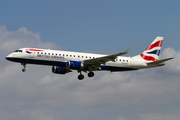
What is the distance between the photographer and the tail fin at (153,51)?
58.4m

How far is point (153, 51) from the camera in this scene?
59.4 metres

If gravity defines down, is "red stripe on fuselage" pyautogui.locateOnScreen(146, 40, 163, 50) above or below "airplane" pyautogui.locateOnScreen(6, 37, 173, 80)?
above

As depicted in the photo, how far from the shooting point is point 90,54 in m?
53.0

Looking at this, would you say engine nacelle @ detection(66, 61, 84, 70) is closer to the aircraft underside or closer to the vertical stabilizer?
the aircraft underside

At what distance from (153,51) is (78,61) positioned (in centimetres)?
1659

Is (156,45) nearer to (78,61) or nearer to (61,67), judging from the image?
(78,61)

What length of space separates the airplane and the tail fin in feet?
5.05

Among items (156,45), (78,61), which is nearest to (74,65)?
(78,61)

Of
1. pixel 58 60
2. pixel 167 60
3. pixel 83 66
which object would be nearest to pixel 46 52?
pixel 58 60

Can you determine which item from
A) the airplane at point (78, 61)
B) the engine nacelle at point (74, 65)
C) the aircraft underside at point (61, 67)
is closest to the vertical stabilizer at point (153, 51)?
the airplane at point (78, 61)

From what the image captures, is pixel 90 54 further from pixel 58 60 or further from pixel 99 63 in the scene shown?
pixel 58 60

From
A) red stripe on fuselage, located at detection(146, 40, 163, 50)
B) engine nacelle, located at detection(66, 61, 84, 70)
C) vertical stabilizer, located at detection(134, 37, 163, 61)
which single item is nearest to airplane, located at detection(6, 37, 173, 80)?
engine nacelle, located at detection(66, 61, 84, 70)

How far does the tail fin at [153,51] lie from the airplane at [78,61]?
1538mm

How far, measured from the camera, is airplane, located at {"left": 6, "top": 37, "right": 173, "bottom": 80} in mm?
49688
